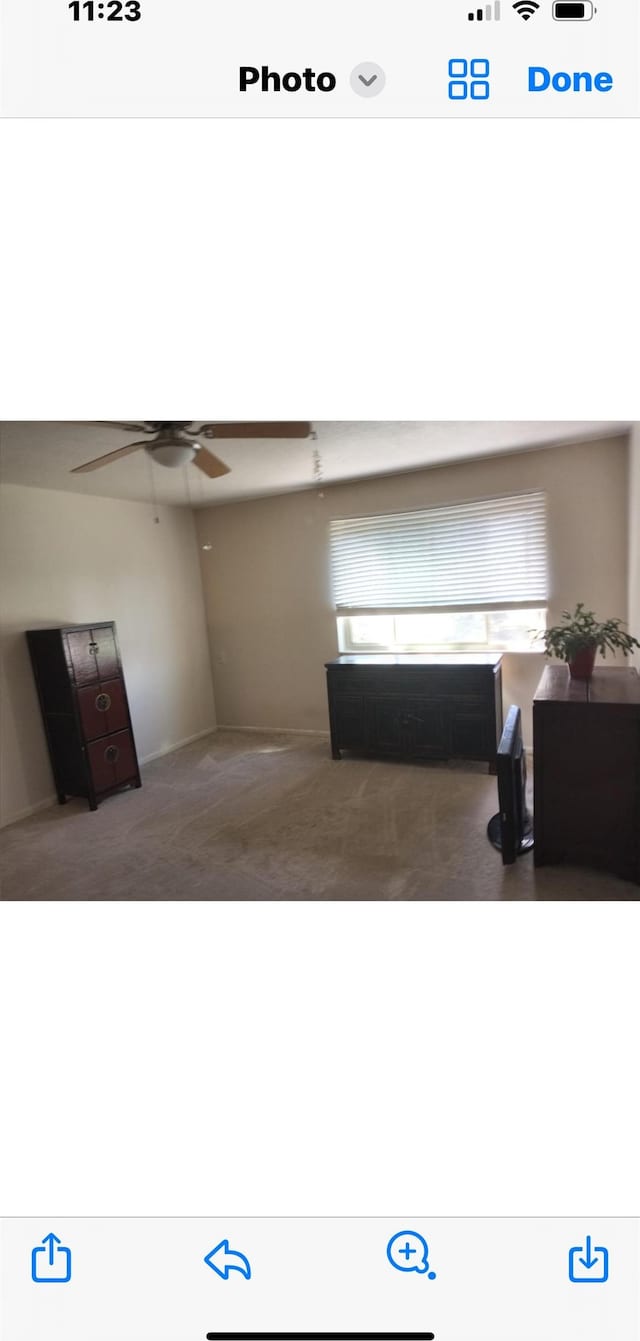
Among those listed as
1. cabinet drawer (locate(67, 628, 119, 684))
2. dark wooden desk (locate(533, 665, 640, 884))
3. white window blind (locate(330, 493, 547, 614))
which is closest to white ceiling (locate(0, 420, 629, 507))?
white window blind (locate(330, 493, 547, 614))

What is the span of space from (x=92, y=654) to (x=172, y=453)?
0.64 meters

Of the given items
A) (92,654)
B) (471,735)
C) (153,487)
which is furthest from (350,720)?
(153,487)

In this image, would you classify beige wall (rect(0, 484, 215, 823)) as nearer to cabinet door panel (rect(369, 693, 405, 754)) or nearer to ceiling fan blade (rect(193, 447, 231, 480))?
ceiling fan blade (rect(193, 447, 231, 480))

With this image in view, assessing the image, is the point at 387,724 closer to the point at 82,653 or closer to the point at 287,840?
the point at 287,840

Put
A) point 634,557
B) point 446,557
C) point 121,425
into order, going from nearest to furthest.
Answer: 1. point 121,425
2. point 634,557
3. point 446,557

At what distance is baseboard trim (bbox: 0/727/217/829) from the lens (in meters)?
1.58

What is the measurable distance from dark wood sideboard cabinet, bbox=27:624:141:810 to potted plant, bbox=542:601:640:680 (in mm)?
1319

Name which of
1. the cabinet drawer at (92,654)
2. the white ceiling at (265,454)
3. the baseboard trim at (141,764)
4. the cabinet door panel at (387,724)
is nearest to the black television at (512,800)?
the cabinet door panel at (387,724)

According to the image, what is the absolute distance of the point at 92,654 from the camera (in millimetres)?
1579

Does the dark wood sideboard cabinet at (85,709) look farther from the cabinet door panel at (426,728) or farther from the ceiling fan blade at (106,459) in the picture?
the cabinet door panel at (426,728)

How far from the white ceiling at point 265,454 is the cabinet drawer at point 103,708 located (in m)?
0.59
